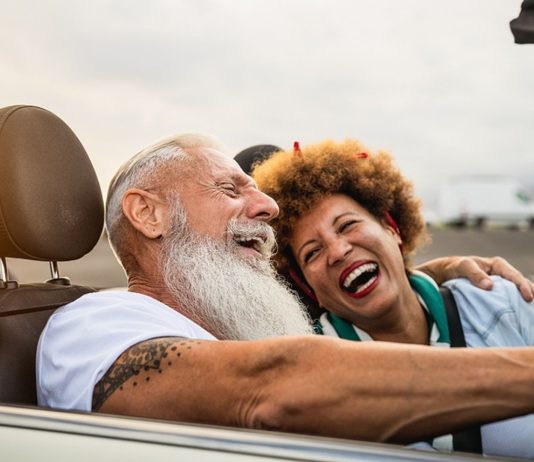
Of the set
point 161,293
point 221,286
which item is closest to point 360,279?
point 221,286

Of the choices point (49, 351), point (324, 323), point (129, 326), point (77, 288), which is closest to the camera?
point (129, 326)

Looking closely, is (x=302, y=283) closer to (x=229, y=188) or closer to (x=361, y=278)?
(x=361, y=278)

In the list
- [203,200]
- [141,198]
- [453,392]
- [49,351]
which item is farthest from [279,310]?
[453,392]

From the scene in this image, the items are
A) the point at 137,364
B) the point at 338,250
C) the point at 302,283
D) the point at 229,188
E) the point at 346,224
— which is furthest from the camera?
the point at 302,283

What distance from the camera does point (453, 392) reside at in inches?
50.3

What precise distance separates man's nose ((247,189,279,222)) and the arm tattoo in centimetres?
85

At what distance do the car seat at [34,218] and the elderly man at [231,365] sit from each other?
0.08 m

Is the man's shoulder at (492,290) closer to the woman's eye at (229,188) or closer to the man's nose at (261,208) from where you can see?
the man's nose at (261,208)

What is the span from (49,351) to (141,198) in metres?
0.66

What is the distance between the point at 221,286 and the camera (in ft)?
6.90

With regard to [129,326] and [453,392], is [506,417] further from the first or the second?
[129,326]

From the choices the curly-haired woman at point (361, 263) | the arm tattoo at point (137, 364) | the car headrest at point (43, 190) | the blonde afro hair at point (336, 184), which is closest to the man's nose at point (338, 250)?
the curly-haired woman at point (361, 263)

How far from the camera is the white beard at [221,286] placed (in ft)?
6.86

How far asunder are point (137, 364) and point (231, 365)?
0.22 m
